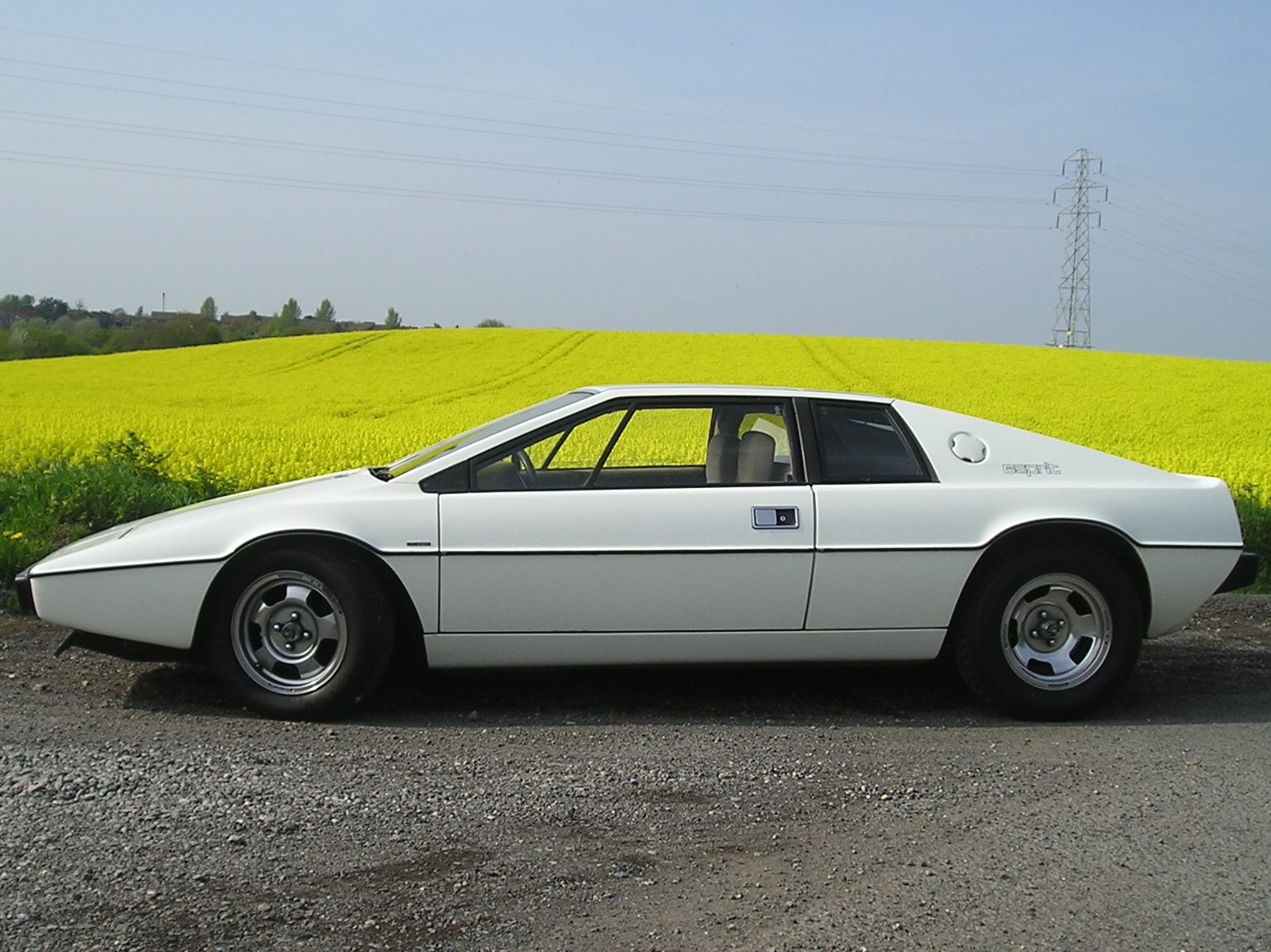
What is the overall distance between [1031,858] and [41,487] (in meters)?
7.46

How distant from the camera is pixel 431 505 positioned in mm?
4816

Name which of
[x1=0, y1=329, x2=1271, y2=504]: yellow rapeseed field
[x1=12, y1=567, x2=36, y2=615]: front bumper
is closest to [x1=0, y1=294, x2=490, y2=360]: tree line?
[x1=0, y1=329, x2=1271, y2=504]: yellow rapeseed field

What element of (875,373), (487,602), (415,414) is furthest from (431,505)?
(875,373)

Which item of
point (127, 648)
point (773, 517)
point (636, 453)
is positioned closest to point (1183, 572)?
point (773, 517)

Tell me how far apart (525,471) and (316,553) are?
89 centimetres

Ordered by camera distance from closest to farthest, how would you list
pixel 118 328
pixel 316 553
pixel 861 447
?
pixel 316 553, pixel 861 447, pixel 118 328

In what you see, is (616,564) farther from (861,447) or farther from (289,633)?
(289,633)

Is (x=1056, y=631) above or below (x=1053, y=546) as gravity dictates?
below

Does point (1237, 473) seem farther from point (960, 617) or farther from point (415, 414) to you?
point (415, 414)

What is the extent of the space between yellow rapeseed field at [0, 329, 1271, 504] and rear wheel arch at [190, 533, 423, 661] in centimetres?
568

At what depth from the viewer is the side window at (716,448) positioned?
5074mm

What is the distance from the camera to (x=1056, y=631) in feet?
16.6

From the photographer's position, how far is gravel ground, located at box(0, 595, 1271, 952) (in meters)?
2.94

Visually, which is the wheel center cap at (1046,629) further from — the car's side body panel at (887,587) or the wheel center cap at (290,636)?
the wheel center cap at (290,636)
